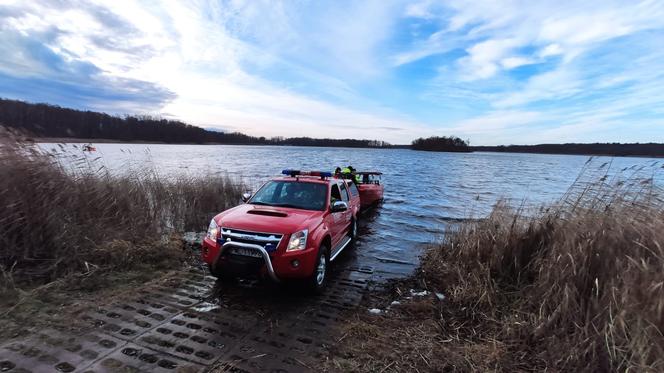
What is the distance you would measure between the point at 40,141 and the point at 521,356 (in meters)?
8.25

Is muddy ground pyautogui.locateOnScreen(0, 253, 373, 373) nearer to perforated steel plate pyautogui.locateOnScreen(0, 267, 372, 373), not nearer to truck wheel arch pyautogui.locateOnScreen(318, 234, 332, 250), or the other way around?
perforated steel plate pyautogui.locateOnScreen(0, 267, 372, 373)

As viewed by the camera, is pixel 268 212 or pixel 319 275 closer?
pixel 319 275

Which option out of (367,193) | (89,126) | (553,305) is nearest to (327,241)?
(553,305)

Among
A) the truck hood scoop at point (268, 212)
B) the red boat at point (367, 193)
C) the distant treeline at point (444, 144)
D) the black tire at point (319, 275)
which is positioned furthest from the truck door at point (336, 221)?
the distant treeline at point (444, 144)

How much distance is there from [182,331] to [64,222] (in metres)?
3.18

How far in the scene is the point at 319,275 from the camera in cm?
554

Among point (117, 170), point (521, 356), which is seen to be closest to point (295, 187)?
point (521, 356)

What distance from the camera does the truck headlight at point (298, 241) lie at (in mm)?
4971

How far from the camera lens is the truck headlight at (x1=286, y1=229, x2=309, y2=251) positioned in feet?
16.3

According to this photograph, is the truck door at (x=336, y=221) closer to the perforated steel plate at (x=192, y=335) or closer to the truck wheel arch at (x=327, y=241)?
the truck wheel arch at (x=327, y=241)

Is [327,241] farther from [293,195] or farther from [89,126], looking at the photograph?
[89,126]

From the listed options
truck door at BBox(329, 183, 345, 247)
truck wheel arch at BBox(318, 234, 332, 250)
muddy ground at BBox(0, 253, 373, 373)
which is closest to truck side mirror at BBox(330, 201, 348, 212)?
truck door at BBox(329, 183, 345, 247)

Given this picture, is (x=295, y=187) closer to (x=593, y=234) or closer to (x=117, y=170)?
(x=593, y=234)

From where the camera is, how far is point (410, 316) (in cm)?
484
